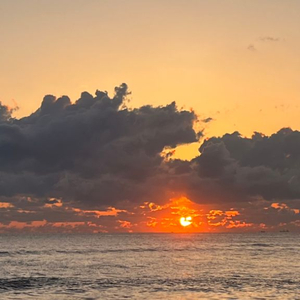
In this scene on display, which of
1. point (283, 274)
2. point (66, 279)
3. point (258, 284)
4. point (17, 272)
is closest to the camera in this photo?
point (258, 284)

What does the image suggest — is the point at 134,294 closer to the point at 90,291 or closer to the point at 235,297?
the point at 90,291

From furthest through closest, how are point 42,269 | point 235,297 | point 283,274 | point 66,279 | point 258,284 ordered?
point 42,269, point 283,274, point 66,279, point 258,284, point 235,297

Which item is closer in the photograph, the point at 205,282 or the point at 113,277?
the point at 205,282

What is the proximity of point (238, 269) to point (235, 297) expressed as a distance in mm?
39638

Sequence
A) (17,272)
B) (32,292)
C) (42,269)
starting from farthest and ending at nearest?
1. (42,269)
2. (17,272)
3. (32,292)

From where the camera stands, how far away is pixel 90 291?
70312mm

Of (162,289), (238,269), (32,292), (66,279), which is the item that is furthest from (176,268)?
(32,292)

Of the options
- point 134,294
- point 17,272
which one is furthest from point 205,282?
point 17,272

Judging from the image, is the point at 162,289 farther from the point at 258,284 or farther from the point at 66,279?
the point at 66,279

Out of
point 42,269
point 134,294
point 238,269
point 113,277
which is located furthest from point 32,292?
point 238,269

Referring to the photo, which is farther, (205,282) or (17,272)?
(17,272)

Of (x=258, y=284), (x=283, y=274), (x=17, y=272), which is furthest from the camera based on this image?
(x=17, y=272)

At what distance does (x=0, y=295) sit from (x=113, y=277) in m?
25.0

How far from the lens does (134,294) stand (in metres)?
66.9
